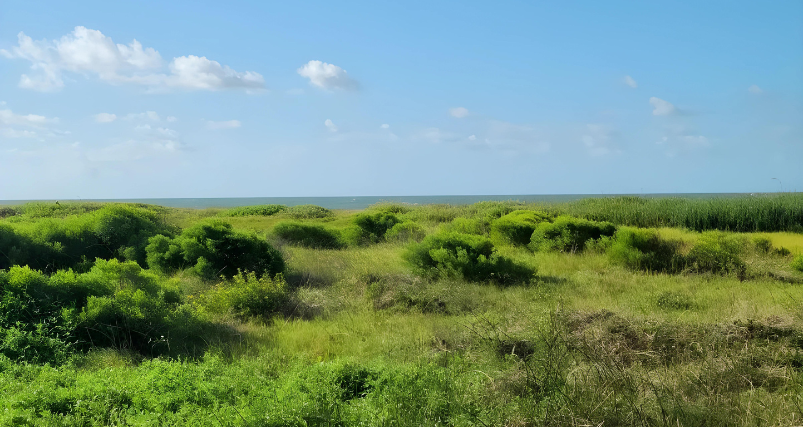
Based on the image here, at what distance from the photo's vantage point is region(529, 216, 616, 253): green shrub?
498 inches

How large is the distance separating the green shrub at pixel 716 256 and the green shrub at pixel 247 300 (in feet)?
28.8

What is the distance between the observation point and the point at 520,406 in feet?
11.1

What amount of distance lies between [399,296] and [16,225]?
7891 millimetres

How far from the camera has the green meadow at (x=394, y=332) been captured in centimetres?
332

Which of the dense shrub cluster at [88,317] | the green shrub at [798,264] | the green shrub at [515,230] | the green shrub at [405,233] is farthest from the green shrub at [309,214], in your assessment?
the green shrub at [798,264]

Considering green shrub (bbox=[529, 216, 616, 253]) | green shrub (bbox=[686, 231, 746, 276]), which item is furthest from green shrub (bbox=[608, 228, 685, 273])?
green shrub (bbox=[529, 216, 616, 253])

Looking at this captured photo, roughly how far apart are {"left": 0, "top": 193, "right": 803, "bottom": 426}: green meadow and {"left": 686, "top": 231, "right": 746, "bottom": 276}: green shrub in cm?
5

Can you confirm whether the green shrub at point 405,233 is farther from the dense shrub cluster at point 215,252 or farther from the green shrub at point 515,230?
the dense shrub cluster at point 215,252

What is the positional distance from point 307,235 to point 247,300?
8.03m

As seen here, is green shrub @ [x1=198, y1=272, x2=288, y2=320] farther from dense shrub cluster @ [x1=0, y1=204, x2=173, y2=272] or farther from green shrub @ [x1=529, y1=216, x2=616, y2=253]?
green shrub @ [x1=529, y1=216, x2=616, y2=253]

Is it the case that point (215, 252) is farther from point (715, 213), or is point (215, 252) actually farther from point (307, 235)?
point (715, 213)

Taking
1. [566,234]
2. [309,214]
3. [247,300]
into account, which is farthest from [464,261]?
[309,214]

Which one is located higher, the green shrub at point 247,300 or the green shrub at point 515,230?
the green shrub at point 515,230

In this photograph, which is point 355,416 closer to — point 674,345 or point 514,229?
point 674,345
